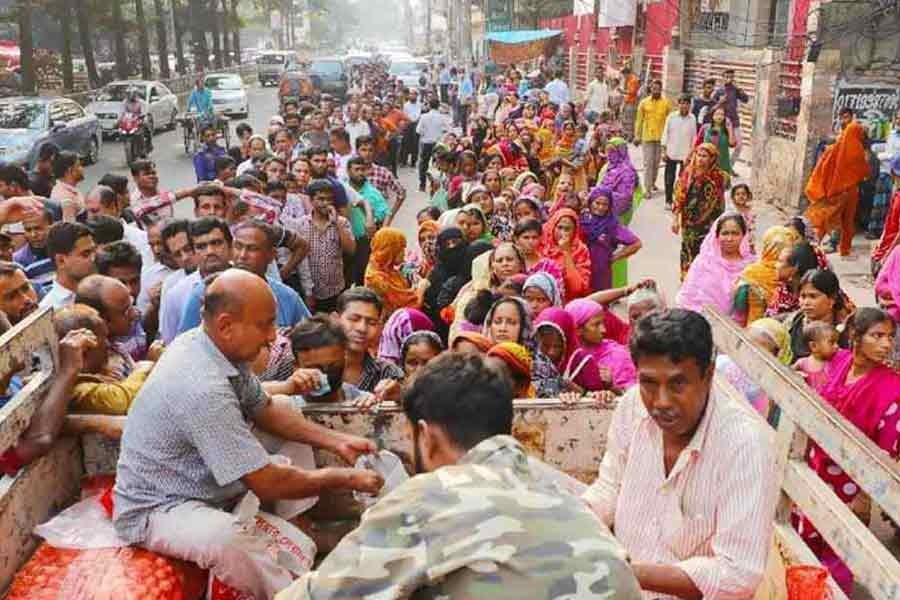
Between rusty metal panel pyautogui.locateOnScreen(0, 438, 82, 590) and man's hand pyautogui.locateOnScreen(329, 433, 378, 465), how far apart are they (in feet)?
3.06

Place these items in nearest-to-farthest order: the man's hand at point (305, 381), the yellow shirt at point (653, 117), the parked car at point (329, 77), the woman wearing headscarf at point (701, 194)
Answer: the man's hand at point (305, 381) → the woman wearing headscarf at point (701, 194) → the yellow shirt at point (653, 117) → the parked car at point (329, 77)

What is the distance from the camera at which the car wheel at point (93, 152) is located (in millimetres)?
19375

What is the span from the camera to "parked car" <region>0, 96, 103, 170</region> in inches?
628

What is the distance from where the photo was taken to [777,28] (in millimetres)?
19953

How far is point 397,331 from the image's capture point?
5.00 metres

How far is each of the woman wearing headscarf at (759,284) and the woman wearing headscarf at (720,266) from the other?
0.37 feet

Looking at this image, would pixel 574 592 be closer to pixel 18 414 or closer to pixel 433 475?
pixel 433 475

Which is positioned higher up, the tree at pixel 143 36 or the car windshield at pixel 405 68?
the tree at pixel 143 36

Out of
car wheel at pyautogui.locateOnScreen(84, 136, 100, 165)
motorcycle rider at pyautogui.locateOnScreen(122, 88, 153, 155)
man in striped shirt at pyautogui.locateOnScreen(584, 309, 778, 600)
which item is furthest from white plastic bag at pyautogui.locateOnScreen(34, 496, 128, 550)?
car wheel at pyautogui.locateOnScreen(84, 136, 100, 165)

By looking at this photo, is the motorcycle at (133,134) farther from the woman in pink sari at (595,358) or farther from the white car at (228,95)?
the woman in pink sari at (595,358)

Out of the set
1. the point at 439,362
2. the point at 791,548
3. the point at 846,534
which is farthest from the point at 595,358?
the point at 439,362

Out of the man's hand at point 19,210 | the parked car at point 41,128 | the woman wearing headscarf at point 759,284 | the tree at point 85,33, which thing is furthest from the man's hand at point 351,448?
the tree at point 85,33

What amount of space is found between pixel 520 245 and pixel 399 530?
16.4ft

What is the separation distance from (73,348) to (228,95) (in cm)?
2680
